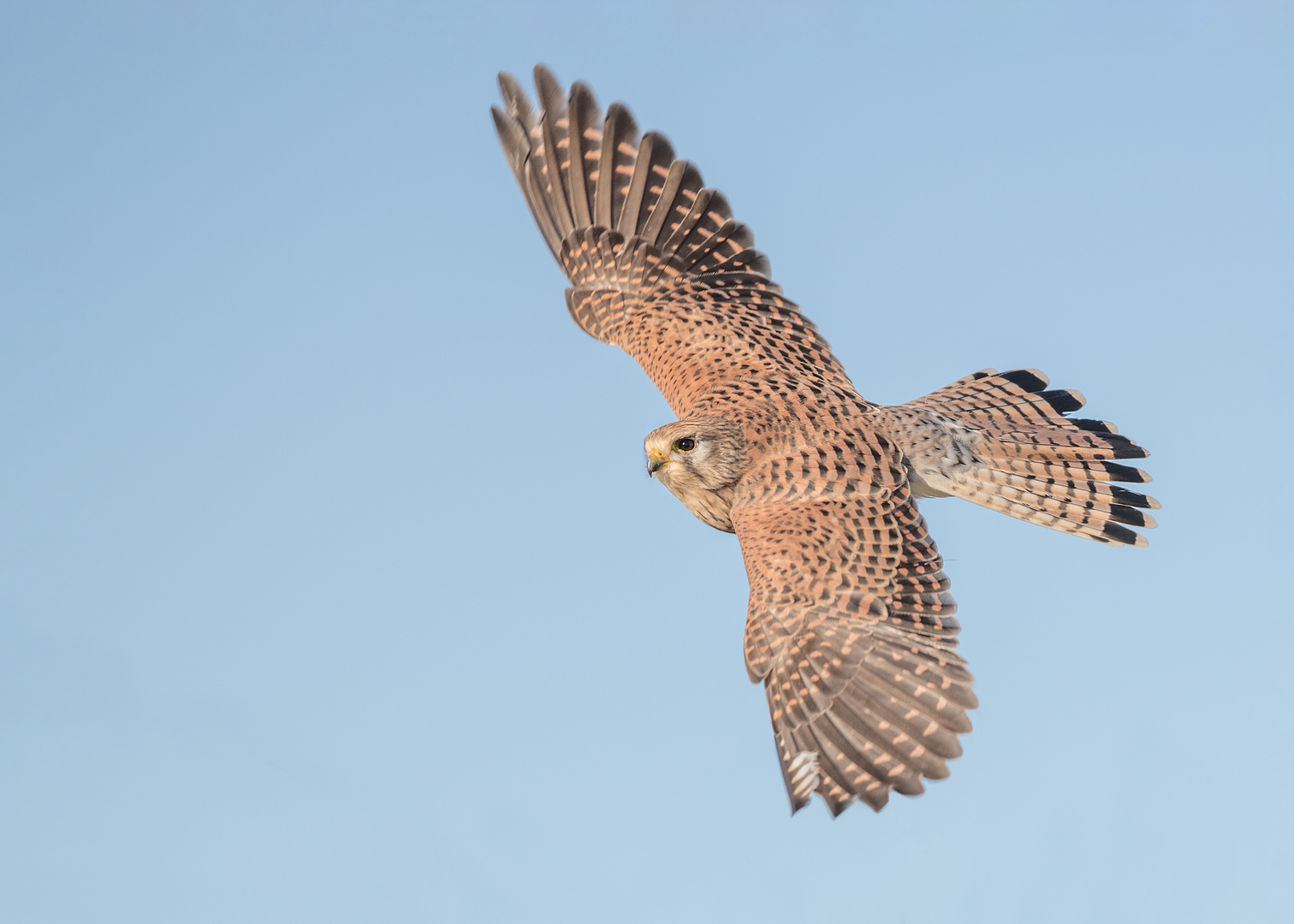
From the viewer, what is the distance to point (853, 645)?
8.70 m

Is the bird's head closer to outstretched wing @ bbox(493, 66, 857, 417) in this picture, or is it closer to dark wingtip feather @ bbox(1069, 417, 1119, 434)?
outstretched wing @ bbox(493, 66, 857, 417)

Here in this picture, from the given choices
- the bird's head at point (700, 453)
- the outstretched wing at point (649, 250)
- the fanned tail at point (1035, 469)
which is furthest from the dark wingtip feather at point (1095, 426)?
the bird's head at point (700, 453)

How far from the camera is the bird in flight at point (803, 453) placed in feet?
28.0

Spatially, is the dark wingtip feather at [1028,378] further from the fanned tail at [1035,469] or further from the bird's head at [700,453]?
the bird's head at [700,453]

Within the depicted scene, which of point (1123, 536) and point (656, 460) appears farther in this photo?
point (1123, 536)

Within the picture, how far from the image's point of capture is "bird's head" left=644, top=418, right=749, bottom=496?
31.3ft

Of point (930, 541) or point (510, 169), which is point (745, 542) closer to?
point (930, 541)

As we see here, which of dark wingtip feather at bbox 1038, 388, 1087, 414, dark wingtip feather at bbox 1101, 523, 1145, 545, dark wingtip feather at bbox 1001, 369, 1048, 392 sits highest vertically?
dark wingtip feather at bbox 1001, 369, 1048, 392

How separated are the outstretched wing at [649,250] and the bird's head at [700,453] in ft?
3.17

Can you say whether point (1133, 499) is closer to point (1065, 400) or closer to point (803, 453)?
point (1065, 400)

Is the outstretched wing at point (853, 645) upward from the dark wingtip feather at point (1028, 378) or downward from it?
downward

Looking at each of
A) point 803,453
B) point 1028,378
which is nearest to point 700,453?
point 803,453

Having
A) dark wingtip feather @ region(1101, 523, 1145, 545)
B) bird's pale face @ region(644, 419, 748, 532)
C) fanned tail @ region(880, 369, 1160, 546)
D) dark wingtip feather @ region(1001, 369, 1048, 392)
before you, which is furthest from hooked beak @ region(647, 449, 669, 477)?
dark wingtip feather @ region(1101, 523, 1145, 545)

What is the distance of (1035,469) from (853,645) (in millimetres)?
2662
